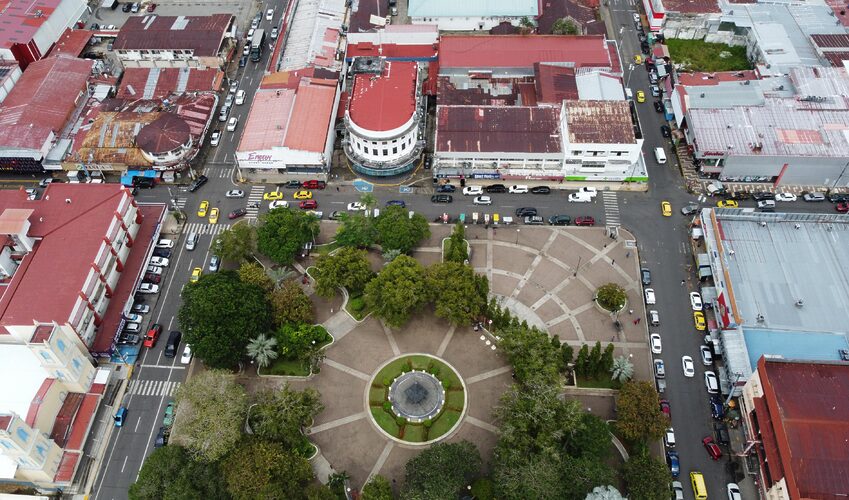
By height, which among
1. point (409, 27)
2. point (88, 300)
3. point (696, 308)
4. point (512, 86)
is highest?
point (409, 27)

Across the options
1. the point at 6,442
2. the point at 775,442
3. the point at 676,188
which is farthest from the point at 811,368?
the point at 6,442

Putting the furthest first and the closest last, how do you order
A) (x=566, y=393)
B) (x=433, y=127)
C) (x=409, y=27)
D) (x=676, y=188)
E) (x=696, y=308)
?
(x=409, y=27), (x=433, y=127), (x=676, y=188), (x=696, y=308), (x=566, y=393)

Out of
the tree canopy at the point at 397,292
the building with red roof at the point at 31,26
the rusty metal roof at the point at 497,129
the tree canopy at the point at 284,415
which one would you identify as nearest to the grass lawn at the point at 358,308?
the tree canopy at the point at 397,292

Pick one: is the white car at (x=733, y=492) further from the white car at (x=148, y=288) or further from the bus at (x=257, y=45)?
the bus at (x=257, y=45)

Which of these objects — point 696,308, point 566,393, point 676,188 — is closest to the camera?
point 566,393

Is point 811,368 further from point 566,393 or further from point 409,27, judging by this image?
point 409,27

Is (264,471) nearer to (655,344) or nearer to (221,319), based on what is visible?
(221,319)

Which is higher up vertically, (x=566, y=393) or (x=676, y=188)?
(x=676, y=188)
